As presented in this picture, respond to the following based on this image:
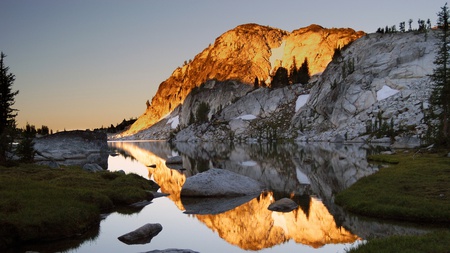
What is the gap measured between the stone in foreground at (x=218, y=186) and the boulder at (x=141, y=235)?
10916 mm

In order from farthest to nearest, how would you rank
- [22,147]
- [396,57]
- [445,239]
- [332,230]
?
[396,57] < [22,147] < [332,230] < [445,239]

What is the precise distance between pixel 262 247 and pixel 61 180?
18063mm

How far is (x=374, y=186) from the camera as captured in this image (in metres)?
27.2

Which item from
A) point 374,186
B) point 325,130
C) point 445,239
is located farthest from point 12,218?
point 325,130

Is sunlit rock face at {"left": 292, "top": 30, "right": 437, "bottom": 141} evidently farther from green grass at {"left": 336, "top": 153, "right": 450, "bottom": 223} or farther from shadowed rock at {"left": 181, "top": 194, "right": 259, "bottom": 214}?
shadowed rock at {"left": 181, "top": 194, "right": 259, "bottom": 214}

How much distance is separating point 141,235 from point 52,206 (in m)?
5.26

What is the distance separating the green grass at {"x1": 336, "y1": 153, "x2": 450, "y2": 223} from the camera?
20422 mm

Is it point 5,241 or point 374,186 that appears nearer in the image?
point 5,241

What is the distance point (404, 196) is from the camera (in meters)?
23.2

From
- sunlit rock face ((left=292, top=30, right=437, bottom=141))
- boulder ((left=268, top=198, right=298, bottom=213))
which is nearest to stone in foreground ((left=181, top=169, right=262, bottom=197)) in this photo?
boulder ((left=268, top=198, right=298, bottom=213))

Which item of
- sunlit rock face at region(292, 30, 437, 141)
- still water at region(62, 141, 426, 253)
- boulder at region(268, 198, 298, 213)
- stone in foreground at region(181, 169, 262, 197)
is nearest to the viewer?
still water at region(62, 141, 426, 253)

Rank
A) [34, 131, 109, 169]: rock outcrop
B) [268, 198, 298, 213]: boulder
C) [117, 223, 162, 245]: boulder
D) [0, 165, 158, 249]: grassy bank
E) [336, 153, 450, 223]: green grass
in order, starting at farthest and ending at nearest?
[34, 131, 109, 169]: rock outcrop → [268, 198, 298, 213]: boulder → [336, 153, 450, 223]: green grass → [117, 223, 162, 245]: boulder → [0, 165, 158, 249]: grassy bank

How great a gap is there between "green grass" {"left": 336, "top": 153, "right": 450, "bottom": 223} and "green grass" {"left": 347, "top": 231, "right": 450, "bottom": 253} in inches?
251

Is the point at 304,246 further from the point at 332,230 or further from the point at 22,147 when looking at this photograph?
the point at 22,147
